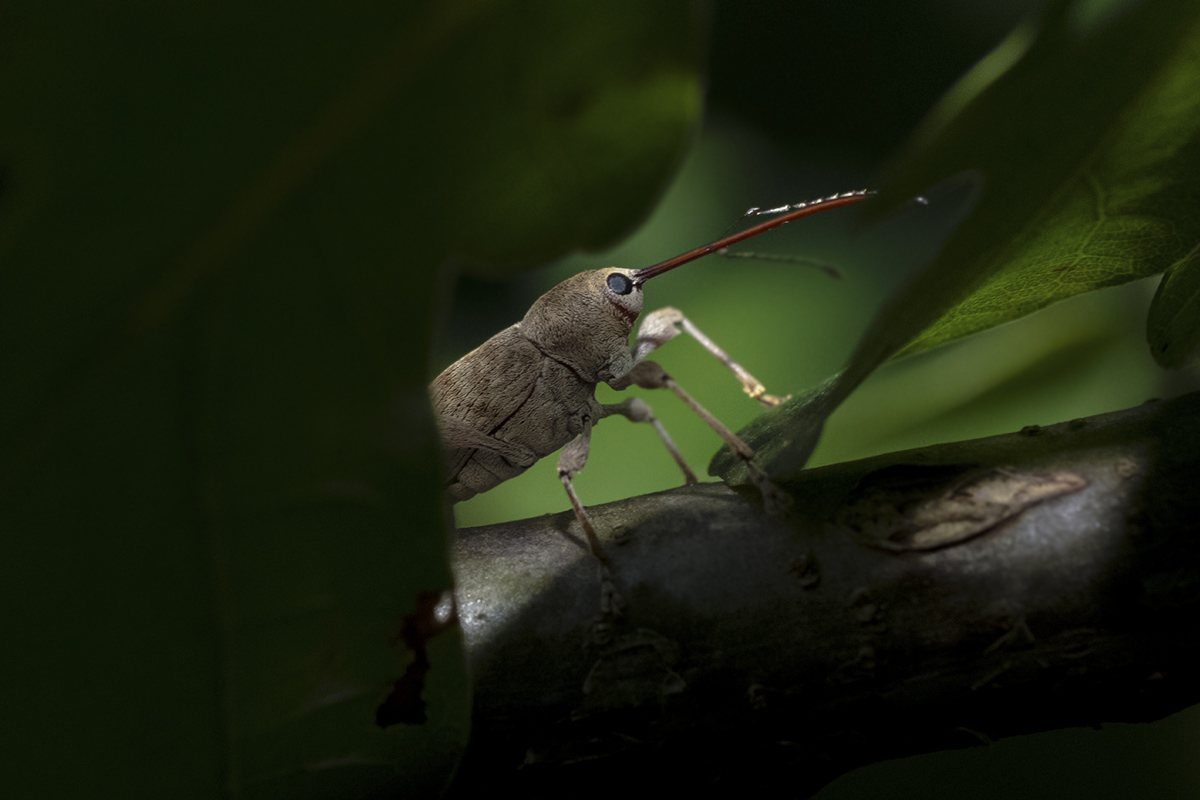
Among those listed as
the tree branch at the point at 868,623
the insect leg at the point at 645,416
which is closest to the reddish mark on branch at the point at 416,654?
the tree branch at the point at 868,623

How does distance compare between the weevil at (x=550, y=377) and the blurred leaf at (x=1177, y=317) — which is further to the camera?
the weevil at (x=550, y=377)

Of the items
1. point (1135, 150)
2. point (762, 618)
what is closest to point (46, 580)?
point (762, 618)

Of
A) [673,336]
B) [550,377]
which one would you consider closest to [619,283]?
[673,336]

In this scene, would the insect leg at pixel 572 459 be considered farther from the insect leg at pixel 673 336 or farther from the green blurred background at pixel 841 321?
the insect leg at pixel 673 336

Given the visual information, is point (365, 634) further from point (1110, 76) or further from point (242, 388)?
point (1110, 76)

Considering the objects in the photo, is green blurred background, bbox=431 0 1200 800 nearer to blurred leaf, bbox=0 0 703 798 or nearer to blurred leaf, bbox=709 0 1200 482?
blurred leaf, bbox=709 0 1200 482
